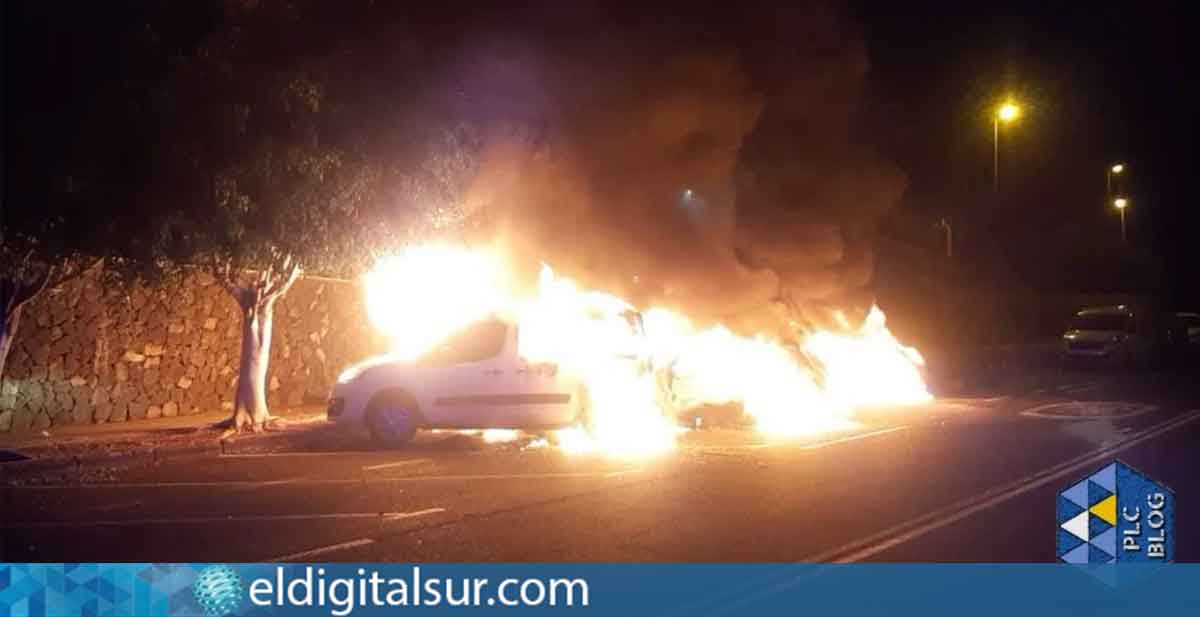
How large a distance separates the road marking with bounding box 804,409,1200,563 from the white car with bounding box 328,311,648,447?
5.71 metres

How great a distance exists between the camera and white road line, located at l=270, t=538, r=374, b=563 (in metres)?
7.65

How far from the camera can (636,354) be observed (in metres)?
15.5

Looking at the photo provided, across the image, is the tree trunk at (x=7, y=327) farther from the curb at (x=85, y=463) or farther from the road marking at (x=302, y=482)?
the road marking at (x=302, y=482)

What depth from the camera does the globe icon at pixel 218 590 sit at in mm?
6598

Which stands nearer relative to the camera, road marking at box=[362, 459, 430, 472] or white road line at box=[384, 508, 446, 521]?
white road line at box=[384, 508, 446, 521]

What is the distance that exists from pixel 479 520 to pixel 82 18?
770 centimetres

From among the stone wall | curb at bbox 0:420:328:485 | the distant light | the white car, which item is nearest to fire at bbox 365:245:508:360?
the stone wall

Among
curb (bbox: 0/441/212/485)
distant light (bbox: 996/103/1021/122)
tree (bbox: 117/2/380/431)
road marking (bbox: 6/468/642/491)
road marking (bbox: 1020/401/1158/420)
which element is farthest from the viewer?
distant light (bbox: 996/103/1021/122)

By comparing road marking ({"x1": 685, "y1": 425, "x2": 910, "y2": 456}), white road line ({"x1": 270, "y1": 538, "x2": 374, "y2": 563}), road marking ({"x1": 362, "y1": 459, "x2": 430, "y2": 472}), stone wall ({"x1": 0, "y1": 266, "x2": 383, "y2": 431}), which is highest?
stone wall ({"x1": 0, "y1": 266, "x2": 383, "y2": 431})

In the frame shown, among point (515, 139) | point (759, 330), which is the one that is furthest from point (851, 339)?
point (515, 139)

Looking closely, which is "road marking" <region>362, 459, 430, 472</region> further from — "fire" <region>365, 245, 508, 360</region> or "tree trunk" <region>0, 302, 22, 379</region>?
"fire" <region>365, 245, 508, 360</region>

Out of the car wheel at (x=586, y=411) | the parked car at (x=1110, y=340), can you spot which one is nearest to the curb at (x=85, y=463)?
the car wheel at (x=586, y=411)

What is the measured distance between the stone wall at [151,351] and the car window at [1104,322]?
19.1 metres

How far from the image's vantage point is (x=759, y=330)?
21.8 meters
